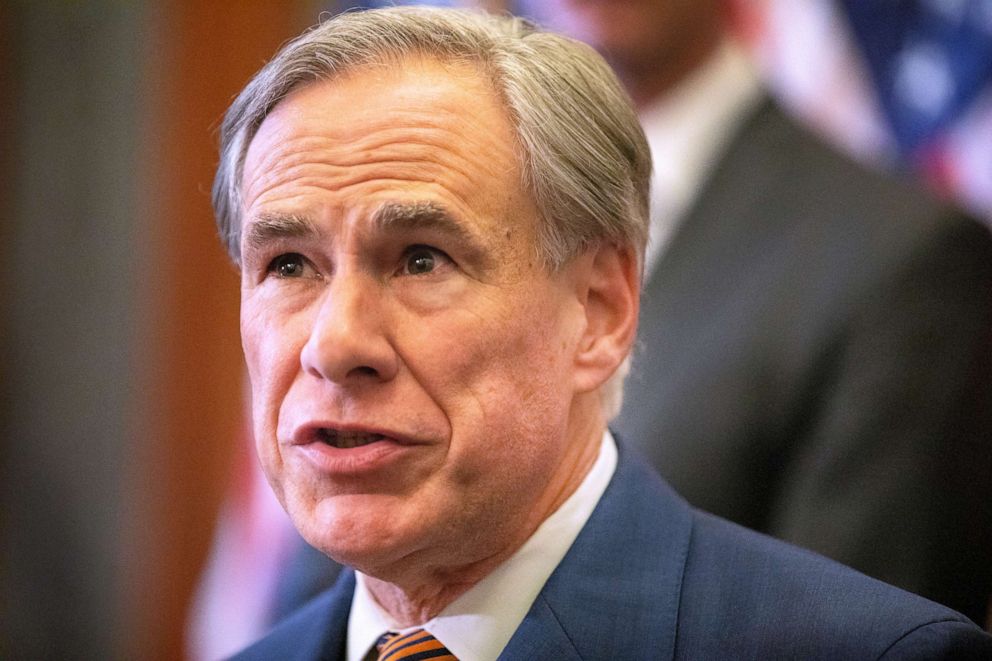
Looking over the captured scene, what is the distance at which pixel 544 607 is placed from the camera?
212 cm

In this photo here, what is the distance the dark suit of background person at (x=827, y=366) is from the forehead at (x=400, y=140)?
3.95 ft

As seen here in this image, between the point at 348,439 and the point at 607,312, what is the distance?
1.83 ft

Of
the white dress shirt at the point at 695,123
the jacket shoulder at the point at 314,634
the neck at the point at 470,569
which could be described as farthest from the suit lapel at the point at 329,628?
the white dress shirt at the point at 695,123

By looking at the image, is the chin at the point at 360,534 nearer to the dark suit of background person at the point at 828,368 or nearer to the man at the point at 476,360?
the man at the point at 476,360

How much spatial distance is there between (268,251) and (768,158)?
1.69m

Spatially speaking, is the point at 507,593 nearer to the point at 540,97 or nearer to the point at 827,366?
the point at 540,97

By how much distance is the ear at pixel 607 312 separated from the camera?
225 cm

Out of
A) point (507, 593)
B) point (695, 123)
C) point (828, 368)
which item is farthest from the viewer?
point (695, 123)

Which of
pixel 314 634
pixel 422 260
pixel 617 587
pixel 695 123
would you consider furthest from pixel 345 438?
pixel 695 123

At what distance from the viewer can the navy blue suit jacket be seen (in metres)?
1.98

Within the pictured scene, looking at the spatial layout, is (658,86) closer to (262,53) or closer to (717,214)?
(717,214)

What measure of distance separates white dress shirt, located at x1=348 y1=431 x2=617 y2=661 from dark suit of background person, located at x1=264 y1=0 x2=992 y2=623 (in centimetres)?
88

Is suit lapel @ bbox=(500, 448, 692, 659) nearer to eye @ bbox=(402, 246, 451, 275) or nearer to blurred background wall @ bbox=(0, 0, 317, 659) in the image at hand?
eye @ bbox=(402, 246, 451, 275)

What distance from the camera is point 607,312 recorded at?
7.59 feet
